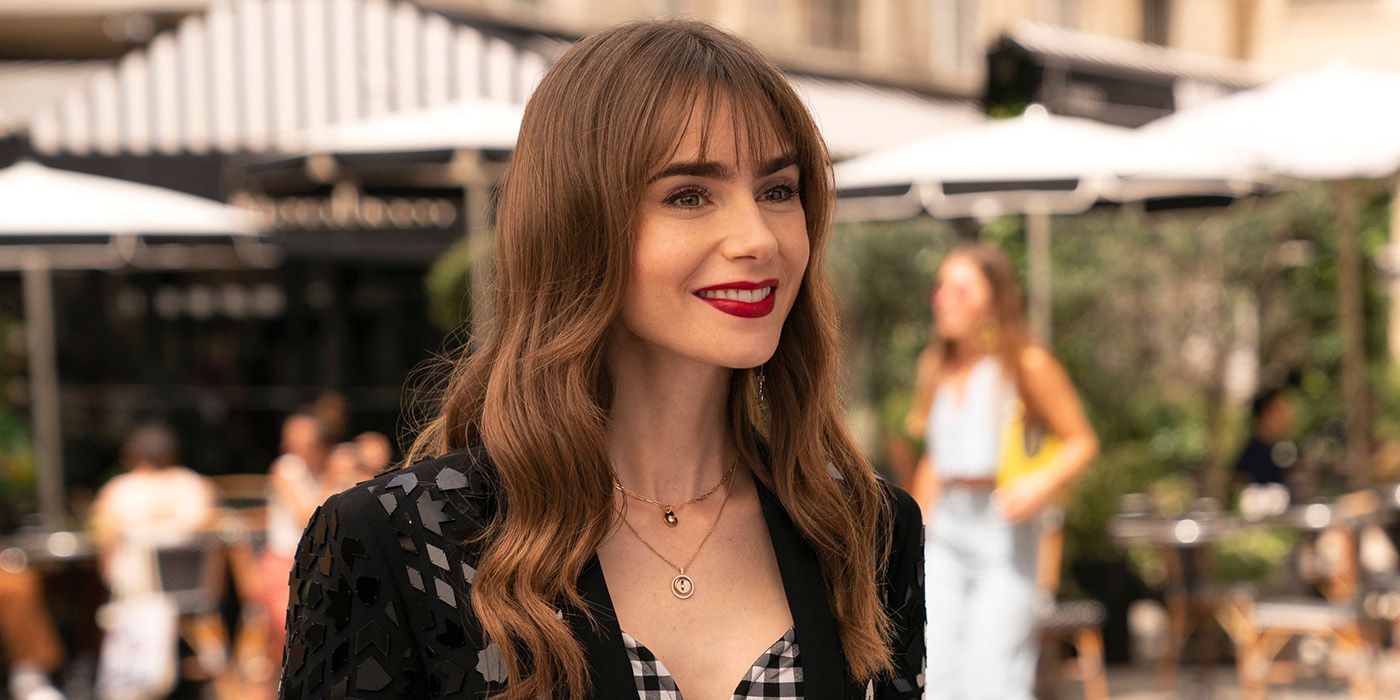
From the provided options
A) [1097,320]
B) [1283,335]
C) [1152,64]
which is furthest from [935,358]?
[1152,64]

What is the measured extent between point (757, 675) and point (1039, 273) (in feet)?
28.9

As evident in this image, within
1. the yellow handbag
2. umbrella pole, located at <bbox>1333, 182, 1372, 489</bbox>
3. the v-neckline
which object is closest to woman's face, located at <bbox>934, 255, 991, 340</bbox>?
the yellow handbag

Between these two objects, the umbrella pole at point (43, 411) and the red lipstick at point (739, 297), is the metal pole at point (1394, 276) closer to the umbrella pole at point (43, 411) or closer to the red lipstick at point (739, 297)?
the umbrella pole at point (43, 411)

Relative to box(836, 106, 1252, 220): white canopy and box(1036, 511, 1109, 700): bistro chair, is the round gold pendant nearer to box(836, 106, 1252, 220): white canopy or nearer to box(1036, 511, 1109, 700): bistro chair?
box(1036, 511, 1109, 700): bistro chair

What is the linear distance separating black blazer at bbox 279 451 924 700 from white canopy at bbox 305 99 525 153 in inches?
236

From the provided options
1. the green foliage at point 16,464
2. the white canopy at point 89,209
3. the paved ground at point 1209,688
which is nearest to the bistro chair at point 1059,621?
the paved ground at point 1209,688

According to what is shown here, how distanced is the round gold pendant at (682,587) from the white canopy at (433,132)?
5898 mm

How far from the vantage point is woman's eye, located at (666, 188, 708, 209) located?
6.50ft

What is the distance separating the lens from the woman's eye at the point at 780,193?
6.79 ft

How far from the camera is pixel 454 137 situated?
8.00 metres

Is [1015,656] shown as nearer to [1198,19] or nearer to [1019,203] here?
[1019,203]

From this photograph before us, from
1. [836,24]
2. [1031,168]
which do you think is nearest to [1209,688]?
[1031,168]

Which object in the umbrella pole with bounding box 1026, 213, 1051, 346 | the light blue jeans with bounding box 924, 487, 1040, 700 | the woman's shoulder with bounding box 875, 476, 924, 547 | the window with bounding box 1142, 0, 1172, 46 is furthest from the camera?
the window with bounding box 1142, 0, 1172, 46

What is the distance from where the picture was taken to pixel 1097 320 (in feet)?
44.4
